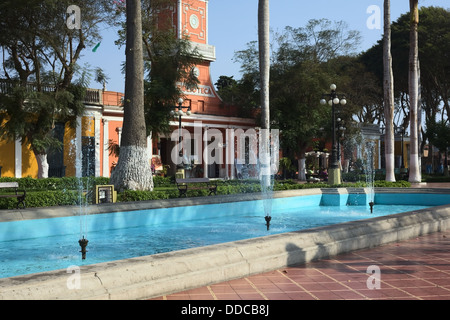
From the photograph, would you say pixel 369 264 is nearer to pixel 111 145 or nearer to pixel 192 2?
pixel 111 145

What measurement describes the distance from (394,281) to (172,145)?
25.7 metres

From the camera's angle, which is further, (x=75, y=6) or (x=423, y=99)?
(x=423, y=99)

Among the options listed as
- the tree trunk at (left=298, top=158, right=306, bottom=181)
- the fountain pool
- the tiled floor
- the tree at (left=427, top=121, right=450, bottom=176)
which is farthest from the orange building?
the tiled floor

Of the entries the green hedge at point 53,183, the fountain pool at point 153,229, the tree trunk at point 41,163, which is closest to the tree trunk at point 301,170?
the green hedge at point 53,183

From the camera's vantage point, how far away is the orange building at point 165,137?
22.6 metres

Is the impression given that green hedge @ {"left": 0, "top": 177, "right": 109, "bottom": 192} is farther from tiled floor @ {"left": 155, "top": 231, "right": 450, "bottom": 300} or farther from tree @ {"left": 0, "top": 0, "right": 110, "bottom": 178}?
tiled floor @ {"left": 155, "top": 231, "right": 450, "bottom": 300}

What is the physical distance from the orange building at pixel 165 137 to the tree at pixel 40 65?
80.7 inches

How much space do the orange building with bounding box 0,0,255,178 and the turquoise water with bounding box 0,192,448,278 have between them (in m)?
12.3

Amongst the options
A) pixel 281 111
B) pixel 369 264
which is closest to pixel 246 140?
pixel 281 111

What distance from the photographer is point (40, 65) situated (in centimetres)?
2009

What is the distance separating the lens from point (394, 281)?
176 inches

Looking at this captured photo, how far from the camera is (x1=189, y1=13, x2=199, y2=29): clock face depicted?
92.9ft

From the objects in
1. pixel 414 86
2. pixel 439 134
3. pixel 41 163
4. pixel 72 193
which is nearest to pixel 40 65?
pixel 41 163

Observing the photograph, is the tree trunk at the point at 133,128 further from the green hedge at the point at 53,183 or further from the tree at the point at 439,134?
the tree at the point at 439,134
